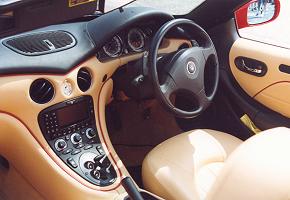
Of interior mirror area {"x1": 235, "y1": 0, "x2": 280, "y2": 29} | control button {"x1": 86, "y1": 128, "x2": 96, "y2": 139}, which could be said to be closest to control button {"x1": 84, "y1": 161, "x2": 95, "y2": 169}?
control button {"x1": 86, "y1": 128, "x2": 96, "y2": 139}

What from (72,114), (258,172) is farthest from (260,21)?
(258,172)

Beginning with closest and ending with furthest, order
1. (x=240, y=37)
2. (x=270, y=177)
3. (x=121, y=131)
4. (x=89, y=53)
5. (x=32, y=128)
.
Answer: (x=270, y=177) → (x=32, y=128) → (x=89, y=53) → (x=240, y=37) → (x=121, y=131)

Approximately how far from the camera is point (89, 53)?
1.63 meters

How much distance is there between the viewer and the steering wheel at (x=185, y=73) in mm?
1531

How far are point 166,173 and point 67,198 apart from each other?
1.09ft

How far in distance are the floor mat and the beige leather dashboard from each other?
57cm

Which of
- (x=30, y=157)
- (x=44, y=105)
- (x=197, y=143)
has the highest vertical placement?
(x=44, y=105)

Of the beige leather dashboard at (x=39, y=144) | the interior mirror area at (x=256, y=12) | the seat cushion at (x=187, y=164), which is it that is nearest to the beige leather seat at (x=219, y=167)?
the seat cushion at (x=187, y=164)

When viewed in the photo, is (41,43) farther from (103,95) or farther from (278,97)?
(278,97)

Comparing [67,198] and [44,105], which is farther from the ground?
[44,105]

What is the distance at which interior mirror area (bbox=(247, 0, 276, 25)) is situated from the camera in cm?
218

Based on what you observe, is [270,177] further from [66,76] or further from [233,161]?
[66,76]

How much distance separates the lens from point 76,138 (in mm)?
1625

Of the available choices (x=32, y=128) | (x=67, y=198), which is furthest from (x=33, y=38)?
(x=67, y=198)
